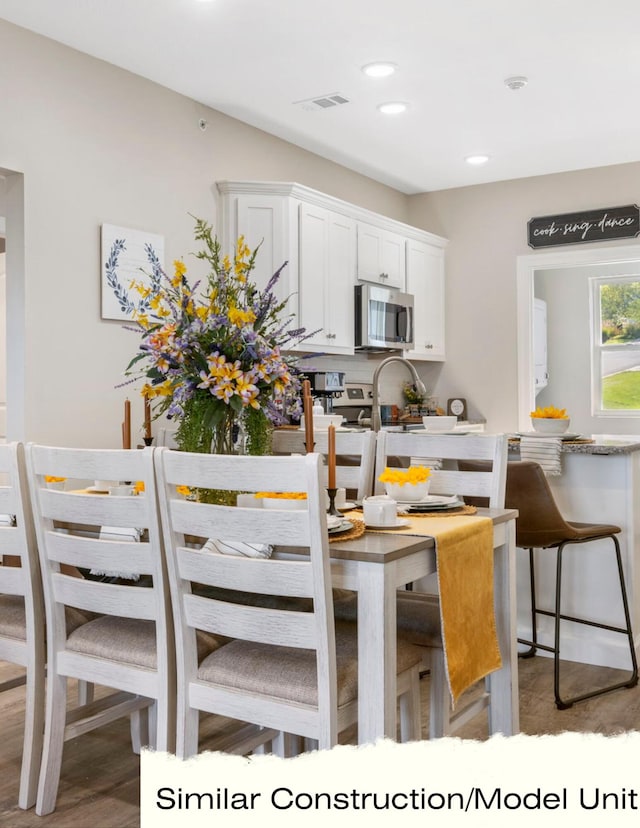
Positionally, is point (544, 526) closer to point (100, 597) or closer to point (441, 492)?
point (441, 492)

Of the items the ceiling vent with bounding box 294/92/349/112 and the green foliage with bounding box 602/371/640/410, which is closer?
the ceiling vent with bounding box 294/92/349/112

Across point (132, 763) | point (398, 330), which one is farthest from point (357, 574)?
point (398, 330)

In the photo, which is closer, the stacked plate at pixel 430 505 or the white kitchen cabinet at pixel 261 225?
the stacked plate at pixel 430 505

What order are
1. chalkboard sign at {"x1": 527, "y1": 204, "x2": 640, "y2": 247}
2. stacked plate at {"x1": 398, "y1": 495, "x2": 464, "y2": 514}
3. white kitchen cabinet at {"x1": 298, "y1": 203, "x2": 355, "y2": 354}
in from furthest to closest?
chalkboard sign at {"x1": 527, "y1": 204, "x2": 640, "y2": 247} → white kitchen cabinet at {"x1": 298, "y1": 203, "x2": 355, "y2": 354} → stacked plate at {"x1": 398, "y1": 495, "x2": 464, "y2": 514}

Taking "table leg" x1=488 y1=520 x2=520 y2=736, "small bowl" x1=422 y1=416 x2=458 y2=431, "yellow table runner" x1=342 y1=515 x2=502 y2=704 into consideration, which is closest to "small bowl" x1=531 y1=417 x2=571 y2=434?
"small bowl" x1=422 y1=416 x2=458 y2=431

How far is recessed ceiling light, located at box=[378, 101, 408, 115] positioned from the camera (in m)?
4.45

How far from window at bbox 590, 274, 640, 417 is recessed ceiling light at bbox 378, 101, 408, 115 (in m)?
3.40

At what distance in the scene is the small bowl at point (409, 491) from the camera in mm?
2201

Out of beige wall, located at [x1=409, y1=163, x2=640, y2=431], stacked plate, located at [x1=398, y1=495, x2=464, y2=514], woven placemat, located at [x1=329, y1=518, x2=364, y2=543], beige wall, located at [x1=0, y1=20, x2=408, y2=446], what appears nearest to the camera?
woven placemat, located at [x1=329, y1=518, x2=364, y2=543]

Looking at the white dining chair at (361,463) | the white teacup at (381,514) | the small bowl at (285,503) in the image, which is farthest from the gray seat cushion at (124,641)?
the white dining chair at (361,463)

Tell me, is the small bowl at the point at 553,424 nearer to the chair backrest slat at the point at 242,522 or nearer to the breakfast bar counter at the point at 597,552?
the breakfast bar counter at the point at 597,552

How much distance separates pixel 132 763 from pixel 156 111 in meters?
3.15

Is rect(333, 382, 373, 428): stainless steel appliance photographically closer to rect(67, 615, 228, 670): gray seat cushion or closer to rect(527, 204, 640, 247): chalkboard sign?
rect(527, 204, 640, 247): chalkboard sign

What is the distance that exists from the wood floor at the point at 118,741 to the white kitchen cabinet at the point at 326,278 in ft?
7.93
